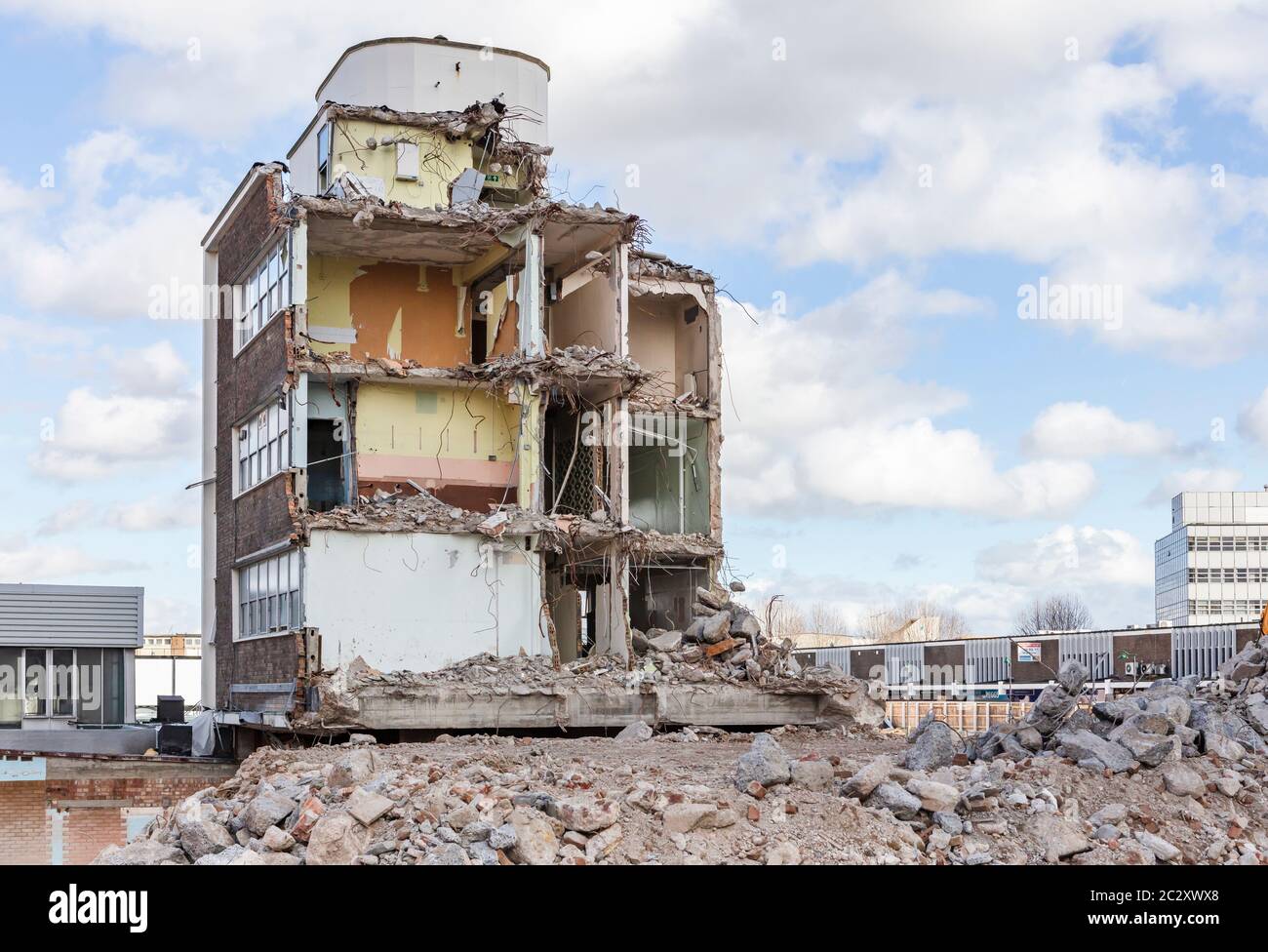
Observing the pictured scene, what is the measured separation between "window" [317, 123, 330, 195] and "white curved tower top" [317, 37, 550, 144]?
6.31 ft

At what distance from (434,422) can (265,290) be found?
474cm

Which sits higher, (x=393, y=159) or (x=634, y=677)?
(x=393, y=159)

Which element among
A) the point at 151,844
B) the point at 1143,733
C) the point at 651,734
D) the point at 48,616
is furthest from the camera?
the point at 48,616

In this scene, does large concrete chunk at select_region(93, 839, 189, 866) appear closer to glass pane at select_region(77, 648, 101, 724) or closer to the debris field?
the debris field

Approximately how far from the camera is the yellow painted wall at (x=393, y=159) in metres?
31.2

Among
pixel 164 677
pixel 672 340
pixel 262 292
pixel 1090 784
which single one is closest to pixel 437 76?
pixel 262 292

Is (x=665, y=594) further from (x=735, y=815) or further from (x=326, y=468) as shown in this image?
(x=735, y=815)

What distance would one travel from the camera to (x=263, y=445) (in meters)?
30.3

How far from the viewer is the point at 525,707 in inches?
1020

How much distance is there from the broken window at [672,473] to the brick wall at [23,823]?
1483cm

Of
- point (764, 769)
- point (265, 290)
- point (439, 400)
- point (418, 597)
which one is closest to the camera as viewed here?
point (764, 769)
